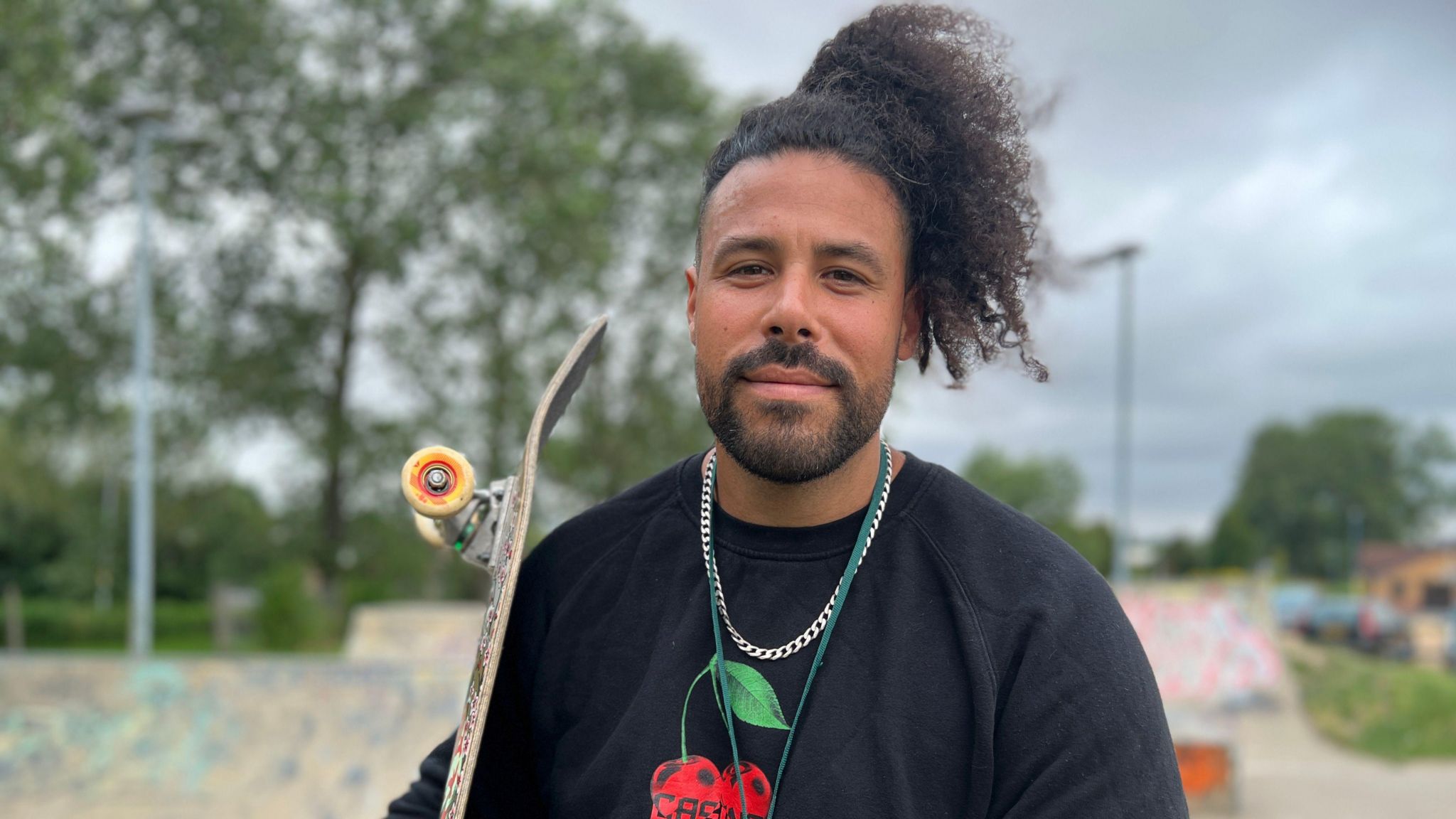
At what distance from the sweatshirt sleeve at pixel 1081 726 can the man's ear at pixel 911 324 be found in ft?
1.83

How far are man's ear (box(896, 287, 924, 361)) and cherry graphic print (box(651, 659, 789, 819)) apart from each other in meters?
0.63

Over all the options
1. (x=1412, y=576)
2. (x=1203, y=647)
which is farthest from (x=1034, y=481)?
(x=1203, y=647)

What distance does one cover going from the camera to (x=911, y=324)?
210cm

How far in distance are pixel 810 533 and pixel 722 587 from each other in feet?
0.58

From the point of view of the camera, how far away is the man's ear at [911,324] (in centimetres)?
206

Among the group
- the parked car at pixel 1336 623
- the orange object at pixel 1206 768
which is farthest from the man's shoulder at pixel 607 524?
the parked car at pixel 1336 623

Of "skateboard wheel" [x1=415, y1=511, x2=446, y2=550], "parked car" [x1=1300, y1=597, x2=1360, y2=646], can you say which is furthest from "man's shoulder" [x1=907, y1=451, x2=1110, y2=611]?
"parked car" [x1=1300, y1=597, x2=1360, y2=646]

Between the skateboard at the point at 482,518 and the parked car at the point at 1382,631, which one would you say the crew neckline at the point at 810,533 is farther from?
the parked car at the point at 1382,631

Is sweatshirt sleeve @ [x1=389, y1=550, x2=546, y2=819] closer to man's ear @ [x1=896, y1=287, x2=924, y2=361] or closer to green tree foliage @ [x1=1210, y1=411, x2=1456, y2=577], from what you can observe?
man's ear @ [x1=896, y1=287, x2=924, y2=361]

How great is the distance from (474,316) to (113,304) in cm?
575

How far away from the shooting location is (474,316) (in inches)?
818

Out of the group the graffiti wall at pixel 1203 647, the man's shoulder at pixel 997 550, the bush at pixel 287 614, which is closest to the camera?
the man's shoulder at pixel 997 550

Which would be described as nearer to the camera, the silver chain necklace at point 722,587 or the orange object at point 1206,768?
the silver chain necklace at point 722,587

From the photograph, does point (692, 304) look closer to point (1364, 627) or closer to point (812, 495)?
point (812, 495)
